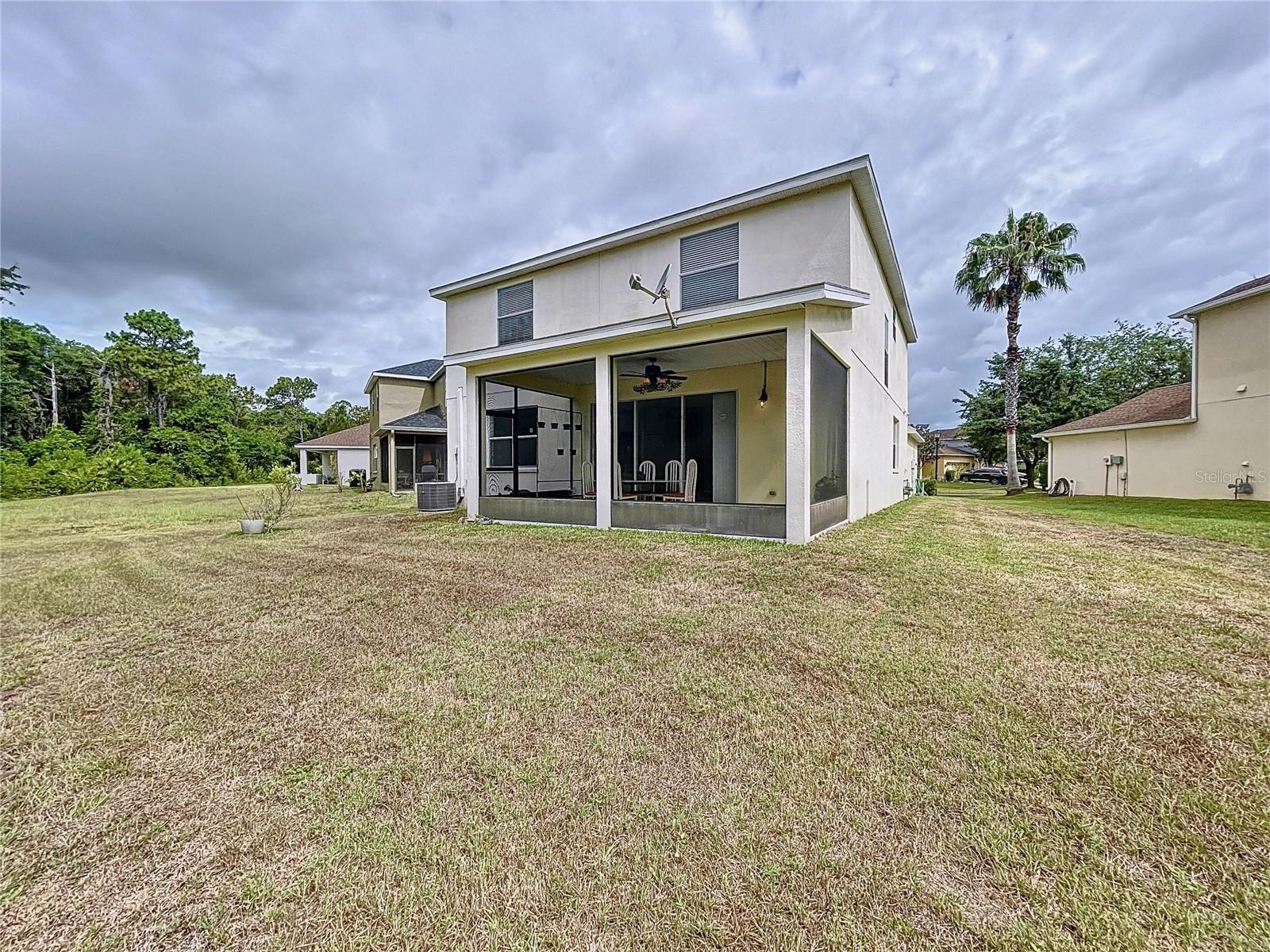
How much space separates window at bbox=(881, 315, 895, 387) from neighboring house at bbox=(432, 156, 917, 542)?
0.37 ft

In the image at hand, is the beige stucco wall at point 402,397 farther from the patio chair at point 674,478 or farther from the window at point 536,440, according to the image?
the patio chair at point 674,478

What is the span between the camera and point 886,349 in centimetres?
1197

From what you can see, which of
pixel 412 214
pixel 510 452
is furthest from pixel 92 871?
pixel 412 214

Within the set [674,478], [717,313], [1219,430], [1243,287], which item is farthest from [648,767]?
[1243,287]

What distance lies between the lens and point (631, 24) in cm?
866

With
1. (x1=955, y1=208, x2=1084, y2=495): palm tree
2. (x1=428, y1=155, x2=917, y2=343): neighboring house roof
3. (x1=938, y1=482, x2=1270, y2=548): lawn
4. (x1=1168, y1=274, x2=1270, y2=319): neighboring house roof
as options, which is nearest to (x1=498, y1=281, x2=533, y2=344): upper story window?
(x1=428, y1=155, x2=917, y2=343): neighboring house roof

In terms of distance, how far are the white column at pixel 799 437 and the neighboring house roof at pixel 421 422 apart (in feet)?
51.2

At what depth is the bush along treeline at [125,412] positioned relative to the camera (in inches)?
932

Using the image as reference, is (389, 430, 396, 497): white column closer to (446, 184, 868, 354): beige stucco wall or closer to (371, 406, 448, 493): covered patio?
(371, 406, 448, 493): covered patio

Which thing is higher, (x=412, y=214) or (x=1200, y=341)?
(x=412, y=214)

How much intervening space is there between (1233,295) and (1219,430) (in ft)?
11.4

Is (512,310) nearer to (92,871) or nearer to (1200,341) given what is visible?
(92,871)

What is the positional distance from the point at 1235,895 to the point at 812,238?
8012 mm

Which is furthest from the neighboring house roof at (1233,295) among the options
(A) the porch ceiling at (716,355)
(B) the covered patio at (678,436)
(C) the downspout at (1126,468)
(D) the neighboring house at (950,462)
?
(D) the neighboring house at (950,462)
